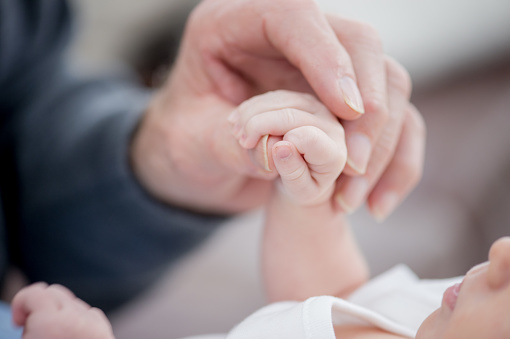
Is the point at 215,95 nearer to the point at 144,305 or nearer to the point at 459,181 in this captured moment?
the point at 144,305

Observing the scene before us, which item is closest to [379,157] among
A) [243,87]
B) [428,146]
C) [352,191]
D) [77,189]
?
[352,191]

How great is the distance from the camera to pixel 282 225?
0.45m

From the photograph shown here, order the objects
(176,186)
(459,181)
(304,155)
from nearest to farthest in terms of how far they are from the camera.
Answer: (304,155) < (176,186) < (459,181)

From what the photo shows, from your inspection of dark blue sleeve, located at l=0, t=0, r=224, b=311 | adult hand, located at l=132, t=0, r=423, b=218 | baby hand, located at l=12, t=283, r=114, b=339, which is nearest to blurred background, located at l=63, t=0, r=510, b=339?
dark blue sleeve, located at l=0, t=0, r=224, b=311

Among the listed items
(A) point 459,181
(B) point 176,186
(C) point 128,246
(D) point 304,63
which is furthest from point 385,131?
(A) point 459,181

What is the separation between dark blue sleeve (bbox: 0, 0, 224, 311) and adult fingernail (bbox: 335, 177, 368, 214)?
24 centimetres

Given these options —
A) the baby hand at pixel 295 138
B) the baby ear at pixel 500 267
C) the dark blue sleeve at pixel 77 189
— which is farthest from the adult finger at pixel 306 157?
the dark blue sleeve at pixel 77 189

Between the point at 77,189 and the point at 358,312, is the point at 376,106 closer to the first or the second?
the point at 358,312

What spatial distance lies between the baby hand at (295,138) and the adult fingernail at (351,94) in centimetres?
2

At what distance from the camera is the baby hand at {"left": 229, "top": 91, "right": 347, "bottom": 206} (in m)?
0.29

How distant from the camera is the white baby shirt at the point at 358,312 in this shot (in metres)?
0.32

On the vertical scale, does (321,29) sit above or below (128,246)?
above

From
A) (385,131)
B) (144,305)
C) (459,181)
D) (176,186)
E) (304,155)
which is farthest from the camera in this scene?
(459,181)

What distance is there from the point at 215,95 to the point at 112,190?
0.21 meters
